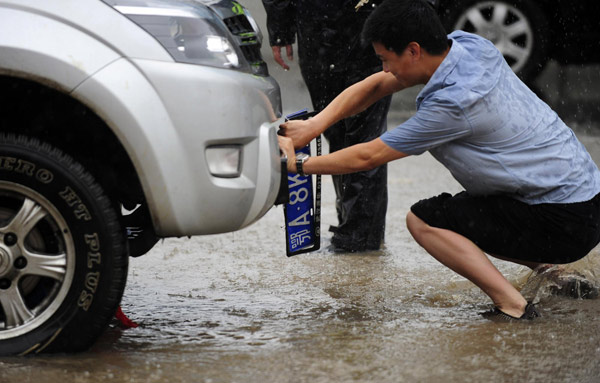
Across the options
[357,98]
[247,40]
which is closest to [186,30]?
[247,40]

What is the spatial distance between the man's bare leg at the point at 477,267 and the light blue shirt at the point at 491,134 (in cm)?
22

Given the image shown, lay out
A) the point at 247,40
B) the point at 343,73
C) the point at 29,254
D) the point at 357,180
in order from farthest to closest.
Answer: the point at 357,180 → the point at 343,73 → the point at 247,40 → the point at 29,254

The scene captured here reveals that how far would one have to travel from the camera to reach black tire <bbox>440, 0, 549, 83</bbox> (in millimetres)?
8688

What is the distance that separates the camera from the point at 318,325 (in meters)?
3.73

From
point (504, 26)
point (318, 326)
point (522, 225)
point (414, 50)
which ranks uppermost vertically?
point (504, 26)

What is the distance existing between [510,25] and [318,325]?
5680 mm

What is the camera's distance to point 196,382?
3020mm

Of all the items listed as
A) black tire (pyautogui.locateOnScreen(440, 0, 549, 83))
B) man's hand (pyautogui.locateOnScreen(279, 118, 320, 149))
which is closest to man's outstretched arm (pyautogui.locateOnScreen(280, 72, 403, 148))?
man's hand (pyautogui.locateOnScreen(279, 118, 320, 149))

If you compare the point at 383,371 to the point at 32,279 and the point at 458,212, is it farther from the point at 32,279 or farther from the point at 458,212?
the point at 32,279

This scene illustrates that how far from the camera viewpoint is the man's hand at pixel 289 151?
368cm

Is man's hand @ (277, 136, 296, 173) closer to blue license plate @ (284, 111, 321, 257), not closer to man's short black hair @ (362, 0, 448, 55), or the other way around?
blue license plate @ (284, 111, 321, 257)

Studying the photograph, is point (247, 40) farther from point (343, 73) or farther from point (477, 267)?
point (343, 73)

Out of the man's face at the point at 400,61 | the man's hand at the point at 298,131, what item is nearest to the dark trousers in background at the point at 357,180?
the man's hand at the point at 298,131

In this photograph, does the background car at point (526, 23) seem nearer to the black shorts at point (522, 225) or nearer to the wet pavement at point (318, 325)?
the wet pavement at point (318, 325)
